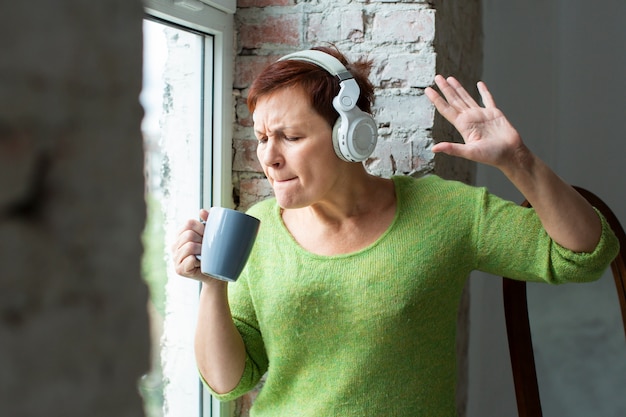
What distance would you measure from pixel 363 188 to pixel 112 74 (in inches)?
50.5

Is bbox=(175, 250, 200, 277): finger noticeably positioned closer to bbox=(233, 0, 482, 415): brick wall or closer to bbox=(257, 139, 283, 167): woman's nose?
bbox=(257, 139, 283, 167): woman's nose

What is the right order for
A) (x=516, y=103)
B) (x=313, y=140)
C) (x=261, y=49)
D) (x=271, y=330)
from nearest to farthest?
(x=313, y=140), (x=271, y=330), (x=261, y=49), (x=516, y=103)

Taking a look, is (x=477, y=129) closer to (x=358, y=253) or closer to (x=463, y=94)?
(x=463, y=94)

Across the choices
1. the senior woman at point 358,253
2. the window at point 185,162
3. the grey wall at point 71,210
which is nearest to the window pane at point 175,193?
the window at point 185,162

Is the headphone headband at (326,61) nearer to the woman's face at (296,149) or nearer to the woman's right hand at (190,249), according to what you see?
the woman's face at (296,149)

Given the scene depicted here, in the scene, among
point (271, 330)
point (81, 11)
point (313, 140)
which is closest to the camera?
point (81, 11)

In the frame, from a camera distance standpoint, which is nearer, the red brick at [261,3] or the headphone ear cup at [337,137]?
the headphone ear cup at [337,137]

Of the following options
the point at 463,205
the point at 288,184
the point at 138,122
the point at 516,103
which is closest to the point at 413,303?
the point at 463,205

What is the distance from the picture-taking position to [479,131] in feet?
4.25

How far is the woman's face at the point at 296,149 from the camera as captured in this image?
1.34m

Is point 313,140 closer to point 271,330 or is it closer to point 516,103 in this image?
point 271,330

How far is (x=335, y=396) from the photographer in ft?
4.62

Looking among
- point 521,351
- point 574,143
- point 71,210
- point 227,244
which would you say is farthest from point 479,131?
point 574,143

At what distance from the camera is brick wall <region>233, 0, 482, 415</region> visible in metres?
1.73
